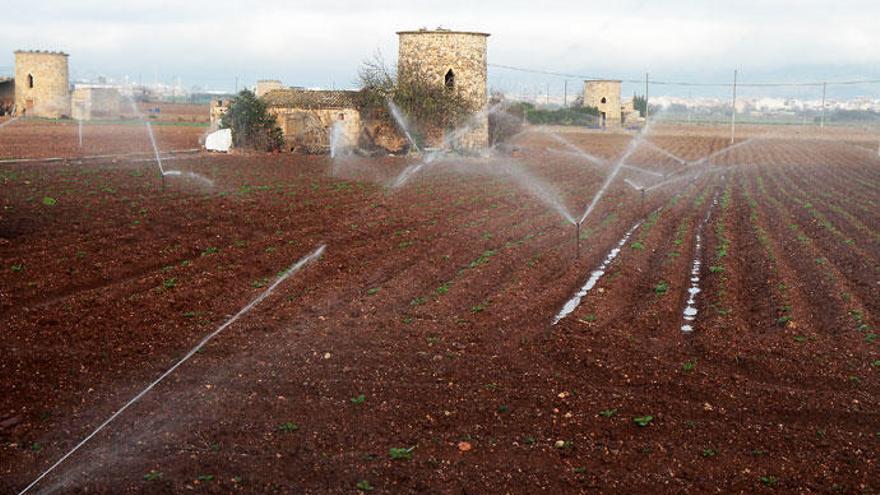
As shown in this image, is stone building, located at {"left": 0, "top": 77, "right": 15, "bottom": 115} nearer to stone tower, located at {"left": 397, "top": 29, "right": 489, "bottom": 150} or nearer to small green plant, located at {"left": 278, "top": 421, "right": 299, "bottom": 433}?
stone tower, located at {"left": 397, "top": 29, "right": 489, "bottom": 150}

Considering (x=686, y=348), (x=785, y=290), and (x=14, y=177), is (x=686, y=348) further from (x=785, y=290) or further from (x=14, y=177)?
(x=14, y=177)

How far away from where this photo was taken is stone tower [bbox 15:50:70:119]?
70062 mm

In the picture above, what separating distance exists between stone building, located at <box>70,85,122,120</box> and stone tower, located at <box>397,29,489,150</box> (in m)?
37.6

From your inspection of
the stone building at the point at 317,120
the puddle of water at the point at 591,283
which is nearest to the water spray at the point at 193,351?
the puddle of water at the point at 591,283

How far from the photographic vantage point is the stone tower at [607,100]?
94250 mm

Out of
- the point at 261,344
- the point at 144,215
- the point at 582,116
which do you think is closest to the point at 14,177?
the point at 144,215

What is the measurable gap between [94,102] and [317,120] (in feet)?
117

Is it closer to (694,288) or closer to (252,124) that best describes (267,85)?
(252,124)

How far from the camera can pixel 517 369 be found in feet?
32.2

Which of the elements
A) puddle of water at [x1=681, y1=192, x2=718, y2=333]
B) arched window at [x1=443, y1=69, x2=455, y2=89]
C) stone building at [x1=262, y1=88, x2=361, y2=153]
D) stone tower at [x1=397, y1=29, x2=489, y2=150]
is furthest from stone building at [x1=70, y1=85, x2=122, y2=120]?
puddle of water at [x1=681, y1=192, x2=718, y2=333]

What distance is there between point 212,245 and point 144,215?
3.68m

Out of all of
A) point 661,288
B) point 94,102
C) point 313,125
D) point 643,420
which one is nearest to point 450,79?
point 313,125

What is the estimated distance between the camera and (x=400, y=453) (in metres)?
7.40

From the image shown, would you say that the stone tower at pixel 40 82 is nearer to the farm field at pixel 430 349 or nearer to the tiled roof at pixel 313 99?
the tiled roof at pixel 313 99
